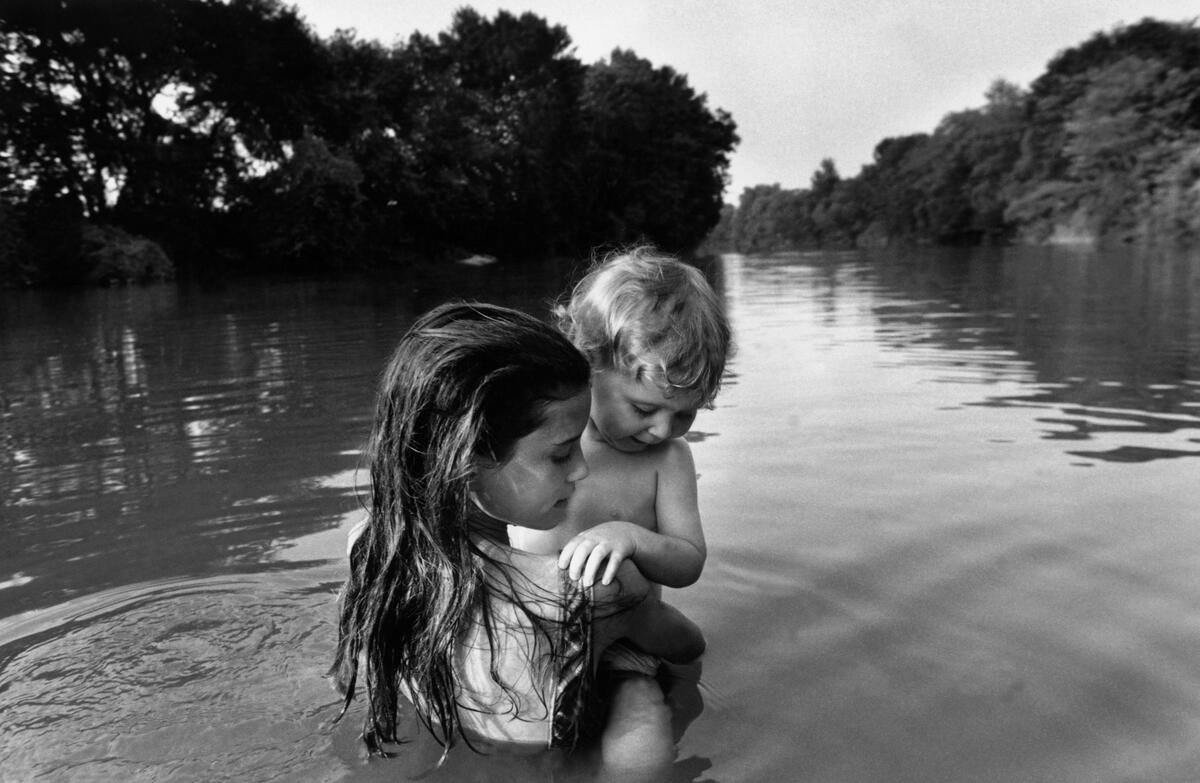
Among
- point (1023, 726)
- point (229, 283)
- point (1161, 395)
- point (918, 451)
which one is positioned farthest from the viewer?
point (229, 283)

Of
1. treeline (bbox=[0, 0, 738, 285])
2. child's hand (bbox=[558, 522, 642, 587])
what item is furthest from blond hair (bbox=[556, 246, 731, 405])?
treeline (bbox=[0, 0, 738, 285])

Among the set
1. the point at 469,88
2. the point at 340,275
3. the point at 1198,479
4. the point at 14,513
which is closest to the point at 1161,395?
the point at 1198,479

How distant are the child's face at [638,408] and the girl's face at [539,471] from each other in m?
0.41

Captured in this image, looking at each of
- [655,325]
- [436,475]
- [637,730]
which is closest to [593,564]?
[436,475]

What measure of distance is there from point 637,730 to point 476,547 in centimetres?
54

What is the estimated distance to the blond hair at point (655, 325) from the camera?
2311mm

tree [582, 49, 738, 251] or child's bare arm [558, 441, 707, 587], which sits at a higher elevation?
tree [582, 49, 738, 251]

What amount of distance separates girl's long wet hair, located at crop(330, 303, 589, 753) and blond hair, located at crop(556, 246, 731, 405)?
1.36 feet

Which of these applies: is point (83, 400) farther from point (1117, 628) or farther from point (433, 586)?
point (1117, 628)

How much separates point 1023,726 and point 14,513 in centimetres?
343

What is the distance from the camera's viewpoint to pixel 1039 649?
2.43 meters

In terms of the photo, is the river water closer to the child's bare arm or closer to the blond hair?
the child's bare arm

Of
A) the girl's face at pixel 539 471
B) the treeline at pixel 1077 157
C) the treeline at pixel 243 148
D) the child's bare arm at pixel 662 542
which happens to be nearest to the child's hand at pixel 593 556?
the child's bare arm at pixel 662 542

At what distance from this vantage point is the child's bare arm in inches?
71.1
